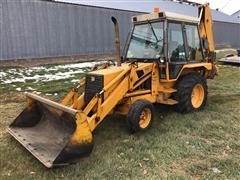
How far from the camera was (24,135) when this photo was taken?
Answer: 4.65 m

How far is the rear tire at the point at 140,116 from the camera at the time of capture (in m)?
4.83

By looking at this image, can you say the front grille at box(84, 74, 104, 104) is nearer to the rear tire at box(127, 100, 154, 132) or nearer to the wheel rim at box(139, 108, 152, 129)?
the rear tire at box(127, 100, 154, 132)

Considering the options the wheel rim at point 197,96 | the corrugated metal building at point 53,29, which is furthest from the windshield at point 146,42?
the corrugated metal building at point 53,29

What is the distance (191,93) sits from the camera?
6.08 metres

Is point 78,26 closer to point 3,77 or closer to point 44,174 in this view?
point 3,77

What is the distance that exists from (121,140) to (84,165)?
1.03 meters

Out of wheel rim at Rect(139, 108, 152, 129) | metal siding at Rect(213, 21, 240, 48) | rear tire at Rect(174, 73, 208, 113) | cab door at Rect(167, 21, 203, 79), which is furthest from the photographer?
metal siding at Rect(213, 21, 240, 48)

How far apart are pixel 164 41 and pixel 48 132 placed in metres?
2.73

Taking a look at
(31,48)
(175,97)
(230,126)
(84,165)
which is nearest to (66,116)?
(84,165)

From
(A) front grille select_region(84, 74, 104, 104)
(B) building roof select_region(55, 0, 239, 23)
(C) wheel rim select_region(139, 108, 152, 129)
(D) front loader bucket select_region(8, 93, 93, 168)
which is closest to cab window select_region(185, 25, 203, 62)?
(C) wheel rim select_region(139, 108, 152, 129)

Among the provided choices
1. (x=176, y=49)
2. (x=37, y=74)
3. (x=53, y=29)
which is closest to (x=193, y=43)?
(x=176, y=49)

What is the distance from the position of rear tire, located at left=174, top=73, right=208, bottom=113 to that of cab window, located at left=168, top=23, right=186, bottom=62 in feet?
1.51

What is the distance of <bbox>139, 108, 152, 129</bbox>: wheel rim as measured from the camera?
5.06m

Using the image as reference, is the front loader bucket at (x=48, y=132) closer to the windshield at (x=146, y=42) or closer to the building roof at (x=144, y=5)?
the windshield at (x=146, y=42)
